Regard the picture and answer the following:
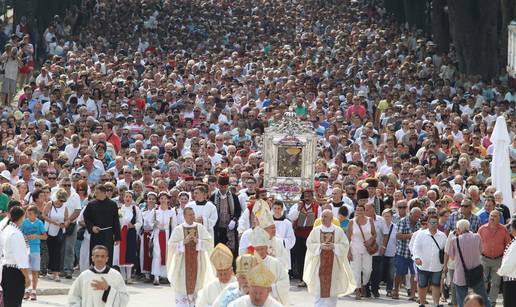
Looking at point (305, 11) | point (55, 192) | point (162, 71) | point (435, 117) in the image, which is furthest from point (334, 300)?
point (305, 11)

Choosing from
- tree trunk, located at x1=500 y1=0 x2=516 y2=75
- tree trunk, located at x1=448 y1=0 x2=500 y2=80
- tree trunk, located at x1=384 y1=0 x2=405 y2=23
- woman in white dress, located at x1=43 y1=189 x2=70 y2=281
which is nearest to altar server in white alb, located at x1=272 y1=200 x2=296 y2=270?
woman in white dress, located at x1=43 y1=189 x2=70 y2=281

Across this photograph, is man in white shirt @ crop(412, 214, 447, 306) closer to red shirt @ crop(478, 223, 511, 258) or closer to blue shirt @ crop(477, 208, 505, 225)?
red shirt @ crop(478, 223, 511, 258)

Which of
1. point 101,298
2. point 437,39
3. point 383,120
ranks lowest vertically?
point 101,298

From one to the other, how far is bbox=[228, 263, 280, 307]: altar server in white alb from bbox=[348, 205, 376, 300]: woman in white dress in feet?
32.6

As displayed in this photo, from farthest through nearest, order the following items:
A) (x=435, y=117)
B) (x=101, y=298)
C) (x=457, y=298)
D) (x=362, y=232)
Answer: (x=435, y=117)
(x=362, y=232)
(x=457, y=298)
(x=101, y=298)

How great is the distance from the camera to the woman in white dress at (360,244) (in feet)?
80.1

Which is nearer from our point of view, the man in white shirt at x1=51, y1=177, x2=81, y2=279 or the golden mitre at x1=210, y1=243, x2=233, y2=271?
the golden mitre at x1=210, y1=243, x2=233, y2=271

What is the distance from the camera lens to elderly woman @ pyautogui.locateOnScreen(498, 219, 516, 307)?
20.7 metres

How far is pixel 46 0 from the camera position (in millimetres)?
49562

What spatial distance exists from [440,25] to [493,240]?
28.7 metres

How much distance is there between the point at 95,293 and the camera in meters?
16.8

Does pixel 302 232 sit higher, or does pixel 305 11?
pixel 305 11

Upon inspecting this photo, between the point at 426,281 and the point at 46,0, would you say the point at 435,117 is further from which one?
the point at 46,0

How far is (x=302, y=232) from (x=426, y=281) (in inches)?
103
